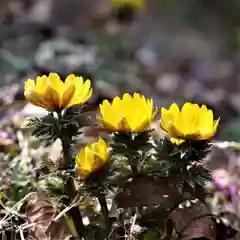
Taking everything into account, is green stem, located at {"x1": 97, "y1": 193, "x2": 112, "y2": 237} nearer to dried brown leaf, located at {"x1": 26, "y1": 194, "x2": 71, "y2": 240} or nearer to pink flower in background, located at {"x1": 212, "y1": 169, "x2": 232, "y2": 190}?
dried brown leaf, located at {"x1": 26, "y1": 194, "x2": 71, "y2": 240}

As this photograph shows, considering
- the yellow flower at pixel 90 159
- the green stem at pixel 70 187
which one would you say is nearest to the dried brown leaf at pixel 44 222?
the green stem at pixel 70 187

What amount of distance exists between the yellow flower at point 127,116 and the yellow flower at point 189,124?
2 centimetres

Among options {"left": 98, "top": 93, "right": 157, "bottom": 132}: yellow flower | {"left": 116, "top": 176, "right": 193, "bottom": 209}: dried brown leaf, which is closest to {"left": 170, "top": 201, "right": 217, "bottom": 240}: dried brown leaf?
{"left": 116, "top": 176, "right": 193, "bottom": 209}: dried brown leaf

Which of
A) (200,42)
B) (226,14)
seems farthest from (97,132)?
(226,14)

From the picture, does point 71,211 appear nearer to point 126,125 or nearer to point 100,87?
point 126,125

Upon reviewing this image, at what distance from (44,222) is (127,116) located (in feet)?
0.63

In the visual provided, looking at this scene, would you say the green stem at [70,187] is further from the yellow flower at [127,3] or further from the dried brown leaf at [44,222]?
the yellow flower at [127,3]

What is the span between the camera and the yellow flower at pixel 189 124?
71 centimetres

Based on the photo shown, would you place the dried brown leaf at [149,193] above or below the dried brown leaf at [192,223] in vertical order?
above

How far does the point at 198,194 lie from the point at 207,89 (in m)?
1.51

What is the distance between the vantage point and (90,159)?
0.70 m

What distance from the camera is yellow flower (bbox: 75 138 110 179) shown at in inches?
27.4

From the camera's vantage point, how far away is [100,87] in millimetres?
1588

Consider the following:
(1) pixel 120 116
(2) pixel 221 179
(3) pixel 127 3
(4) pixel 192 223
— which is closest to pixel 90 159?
(1) pixel 120 116
